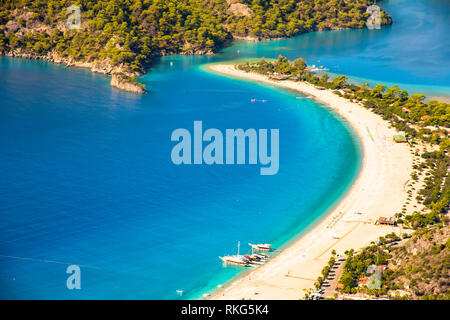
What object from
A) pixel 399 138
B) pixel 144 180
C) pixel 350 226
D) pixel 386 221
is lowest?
pixel 350 226

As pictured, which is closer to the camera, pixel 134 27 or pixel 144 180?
pixel 144 180

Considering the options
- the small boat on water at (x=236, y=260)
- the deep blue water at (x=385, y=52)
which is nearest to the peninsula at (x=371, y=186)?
the small boat on water at (x=236, y=260)

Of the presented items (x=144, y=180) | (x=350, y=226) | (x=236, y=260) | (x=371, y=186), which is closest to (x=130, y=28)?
(x=144, y=180)

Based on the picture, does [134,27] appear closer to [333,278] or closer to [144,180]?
[144,180]

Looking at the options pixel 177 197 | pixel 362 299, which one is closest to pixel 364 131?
pixel 177 197

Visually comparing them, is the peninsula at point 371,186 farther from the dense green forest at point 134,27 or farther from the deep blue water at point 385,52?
the dense green forest at point 134,27

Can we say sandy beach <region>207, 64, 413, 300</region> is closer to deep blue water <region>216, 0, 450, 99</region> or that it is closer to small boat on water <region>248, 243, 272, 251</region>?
small boat on water <region>248, 243, 272, 251</region>

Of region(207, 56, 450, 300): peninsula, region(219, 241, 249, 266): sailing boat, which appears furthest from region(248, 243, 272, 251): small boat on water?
region(219, 241, 249, 266): sailing boat

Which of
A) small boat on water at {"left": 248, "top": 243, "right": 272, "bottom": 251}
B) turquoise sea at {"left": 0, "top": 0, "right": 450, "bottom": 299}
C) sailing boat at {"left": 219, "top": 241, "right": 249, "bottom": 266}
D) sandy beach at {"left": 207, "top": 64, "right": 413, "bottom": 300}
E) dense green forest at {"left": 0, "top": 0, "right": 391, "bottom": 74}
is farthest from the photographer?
dense green forest at {"left": 0, "top": 0, "right": 391, "bottom": 74}
